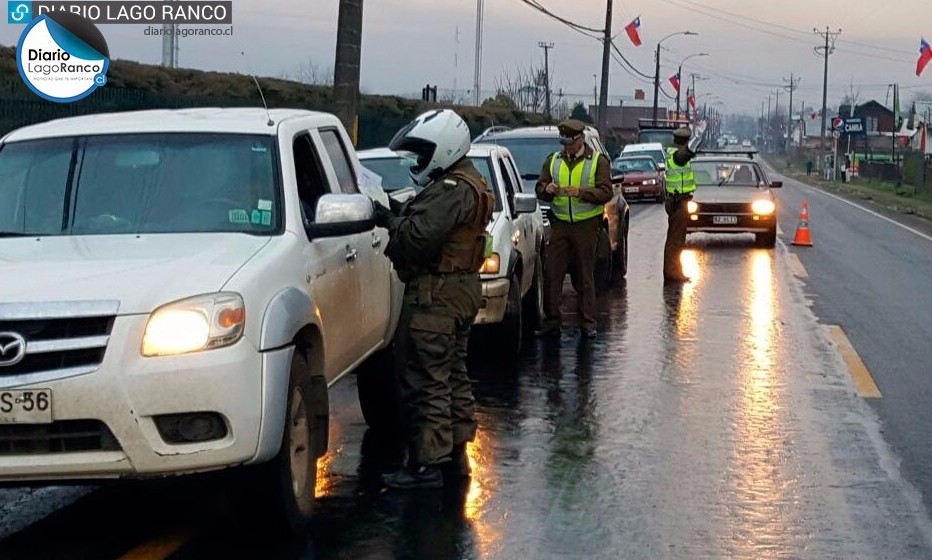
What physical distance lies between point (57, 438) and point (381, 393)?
3.37 metres

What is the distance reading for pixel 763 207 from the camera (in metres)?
22.3

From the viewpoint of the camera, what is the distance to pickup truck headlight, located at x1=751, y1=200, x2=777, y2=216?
2225cm

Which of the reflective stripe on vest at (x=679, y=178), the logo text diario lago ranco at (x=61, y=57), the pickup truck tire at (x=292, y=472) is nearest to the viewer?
the pickup truck tire at (x=292, y=472)

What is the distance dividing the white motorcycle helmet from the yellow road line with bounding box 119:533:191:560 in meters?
2.15

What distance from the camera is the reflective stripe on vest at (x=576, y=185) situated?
1214 centimetres

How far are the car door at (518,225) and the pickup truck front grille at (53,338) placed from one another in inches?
245

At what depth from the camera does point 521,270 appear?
1121 centimetres

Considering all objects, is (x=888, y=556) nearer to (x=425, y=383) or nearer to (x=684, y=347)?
(x=425, y=383)

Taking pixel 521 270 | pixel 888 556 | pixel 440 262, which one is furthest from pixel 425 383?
pixel 521 270

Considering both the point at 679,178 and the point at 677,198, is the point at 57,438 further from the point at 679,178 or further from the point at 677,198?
the point at 677,198

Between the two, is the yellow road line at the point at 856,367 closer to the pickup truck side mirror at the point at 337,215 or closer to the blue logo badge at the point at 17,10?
the pickup truck side mirror at the point at 337,215

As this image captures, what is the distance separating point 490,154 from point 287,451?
21.8 feet

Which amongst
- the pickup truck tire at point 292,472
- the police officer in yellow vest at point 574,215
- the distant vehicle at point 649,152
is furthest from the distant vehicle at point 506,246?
the distant vehicle at point 649,152

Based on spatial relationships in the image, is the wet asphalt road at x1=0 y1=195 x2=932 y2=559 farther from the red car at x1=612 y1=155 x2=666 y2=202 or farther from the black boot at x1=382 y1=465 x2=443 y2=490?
the red car at x1=612 y1=155 x2=666 y2=202
